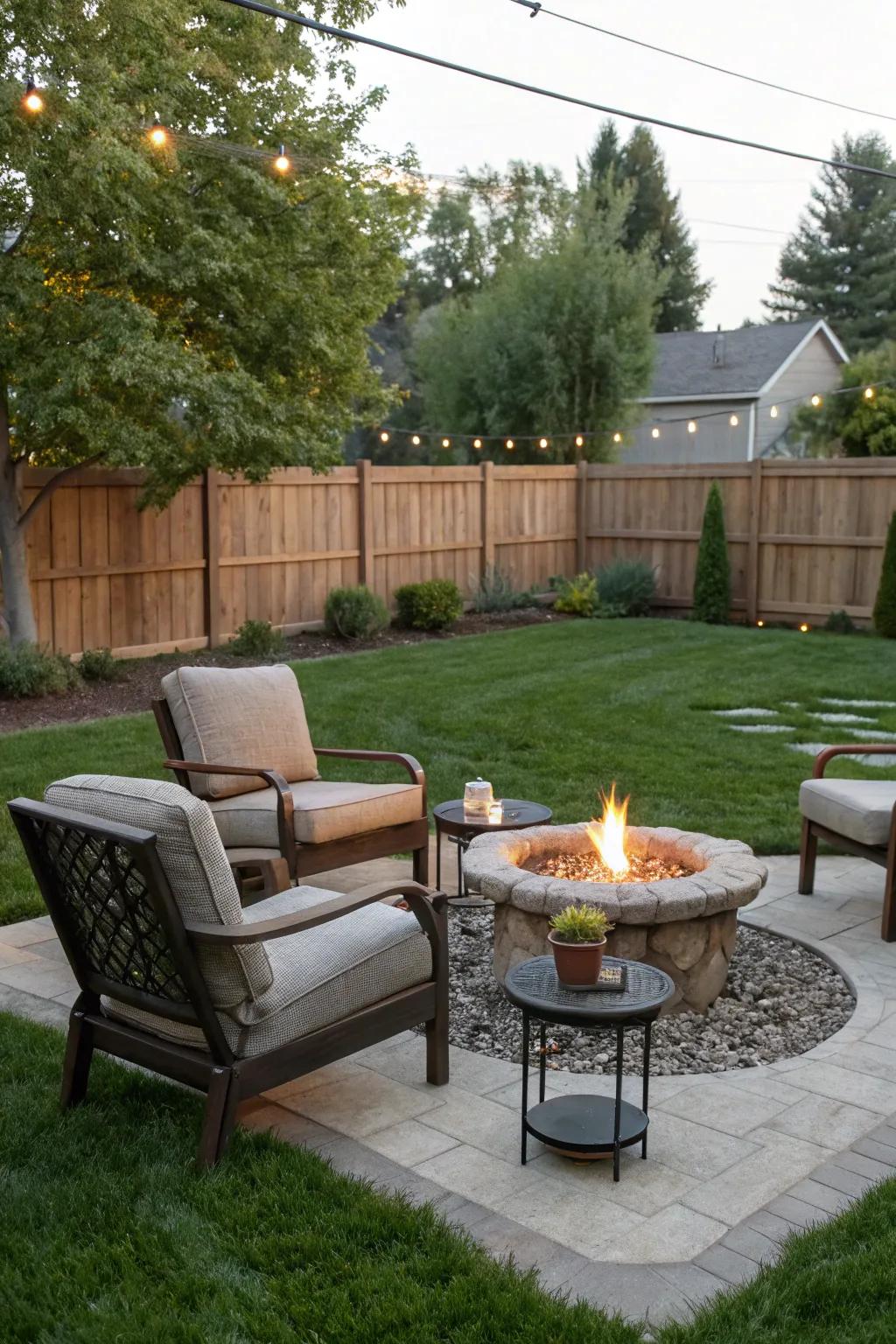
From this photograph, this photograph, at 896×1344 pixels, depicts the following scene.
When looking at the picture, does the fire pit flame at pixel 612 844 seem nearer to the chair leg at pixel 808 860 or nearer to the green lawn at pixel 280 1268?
the chair leg at pixel 808 860

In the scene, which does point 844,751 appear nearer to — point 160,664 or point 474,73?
point 474,73

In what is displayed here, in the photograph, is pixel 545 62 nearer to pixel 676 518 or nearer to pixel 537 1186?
pixel 676 518

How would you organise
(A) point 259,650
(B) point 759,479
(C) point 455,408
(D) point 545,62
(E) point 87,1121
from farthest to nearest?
(C) point 455,408
(B) point 759,479
(A) point 259,650
(D) point 545,62
(E) point 87,1121

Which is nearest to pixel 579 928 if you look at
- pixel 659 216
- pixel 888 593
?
pixel 888 593

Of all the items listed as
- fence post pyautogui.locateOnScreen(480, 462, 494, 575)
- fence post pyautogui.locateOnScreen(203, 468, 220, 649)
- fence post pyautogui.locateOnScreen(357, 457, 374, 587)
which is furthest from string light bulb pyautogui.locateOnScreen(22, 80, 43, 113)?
fence post pyautogui.locateOnScreen(480, 462, 494, 575)

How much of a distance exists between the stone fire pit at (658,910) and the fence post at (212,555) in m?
8.27

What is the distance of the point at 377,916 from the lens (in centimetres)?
375

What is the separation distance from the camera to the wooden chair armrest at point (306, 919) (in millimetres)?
3104

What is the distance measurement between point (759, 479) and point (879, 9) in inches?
207

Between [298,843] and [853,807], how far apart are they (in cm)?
229

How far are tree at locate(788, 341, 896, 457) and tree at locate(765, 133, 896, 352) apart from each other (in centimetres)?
1183

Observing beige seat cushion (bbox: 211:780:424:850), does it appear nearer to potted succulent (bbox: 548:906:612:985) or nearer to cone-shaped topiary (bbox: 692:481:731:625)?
potted succulent (bbox: 548:906:612:985)

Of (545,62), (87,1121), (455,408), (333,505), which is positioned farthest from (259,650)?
(455,408)

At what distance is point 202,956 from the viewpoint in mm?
3186
